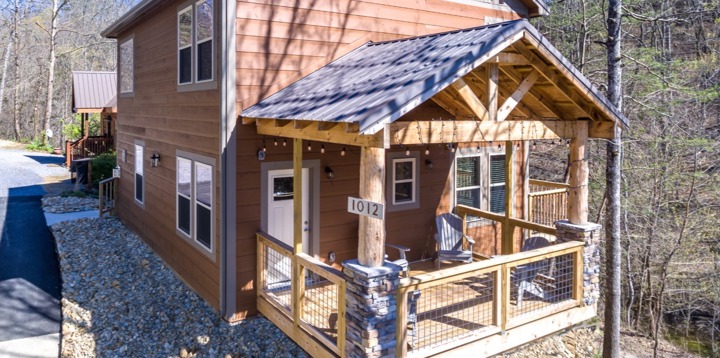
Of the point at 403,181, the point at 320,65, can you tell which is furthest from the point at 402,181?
the point at 320,65

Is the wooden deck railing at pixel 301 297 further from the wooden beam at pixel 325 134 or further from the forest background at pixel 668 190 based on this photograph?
the forest background at pixel 668 190

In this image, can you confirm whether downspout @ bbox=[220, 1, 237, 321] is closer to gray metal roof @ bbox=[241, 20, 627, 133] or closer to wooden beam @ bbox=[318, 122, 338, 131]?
gray metal roof @ bbox=[241, 20, 627, 133]

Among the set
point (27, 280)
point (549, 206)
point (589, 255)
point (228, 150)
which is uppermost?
point (228, 150)

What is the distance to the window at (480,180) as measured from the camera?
368 inches

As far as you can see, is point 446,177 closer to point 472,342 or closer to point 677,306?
point 472,342

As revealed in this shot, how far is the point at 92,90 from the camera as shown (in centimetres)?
2056

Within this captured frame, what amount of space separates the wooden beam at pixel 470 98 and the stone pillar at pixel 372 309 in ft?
6.43

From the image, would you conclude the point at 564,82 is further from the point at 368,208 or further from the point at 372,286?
the point at 372,286

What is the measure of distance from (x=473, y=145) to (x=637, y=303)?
862 centimetres

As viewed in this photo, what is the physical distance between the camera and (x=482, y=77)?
6.98m

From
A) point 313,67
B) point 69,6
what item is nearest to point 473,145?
point 313,67

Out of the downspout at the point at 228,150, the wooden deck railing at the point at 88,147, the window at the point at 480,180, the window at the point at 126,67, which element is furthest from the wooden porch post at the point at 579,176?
the wooden deck railing at the point at 88,147

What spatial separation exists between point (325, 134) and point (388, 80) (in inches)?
33.8

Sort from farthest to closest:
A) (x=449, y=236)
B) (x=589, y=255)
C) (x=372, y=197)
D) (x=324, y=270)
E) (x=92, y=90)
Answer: (x=92, y=90), (x=449, y=236), (x=589, y=255), (x=324, y=270), (x=372, y=197)
